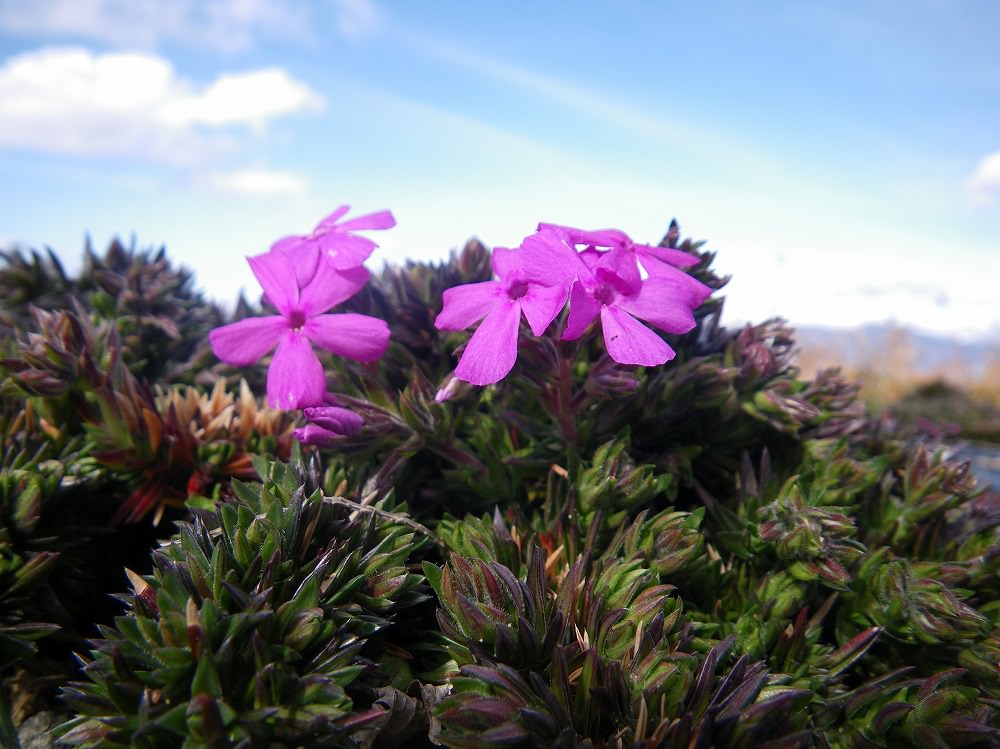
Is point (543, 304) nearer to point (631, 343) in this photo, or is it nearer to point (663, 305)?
point (631, 343)

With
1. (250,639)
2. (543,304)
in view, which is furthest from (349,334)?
(250,639)

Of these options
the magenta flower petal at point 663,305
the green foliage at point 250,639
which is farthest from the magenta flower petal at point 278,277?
the magenta flower petal at point 663,305

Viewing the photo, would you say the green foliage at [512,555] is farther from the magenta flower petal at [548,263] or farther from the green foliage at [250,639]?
the magenta flower petal at [548,263]

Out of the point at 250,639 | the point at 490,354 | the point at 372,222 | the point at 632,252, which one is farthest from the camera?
the point at 372,222

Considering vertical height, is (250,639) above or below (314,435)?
below

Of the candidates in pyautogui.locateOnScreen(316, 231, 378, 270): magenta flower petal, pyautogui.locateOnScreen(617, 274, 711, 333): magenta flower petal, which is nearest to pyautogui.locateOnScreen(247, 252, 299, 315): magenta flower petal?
pyautogui.locateOnScreen(316, 231, 378, 270): magenta flower petal

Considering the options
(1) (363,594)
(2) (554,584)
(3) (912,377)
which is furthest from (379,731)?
(3) (912,377)

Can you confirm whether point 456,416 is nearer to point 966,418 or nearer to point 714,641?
point 714,641
